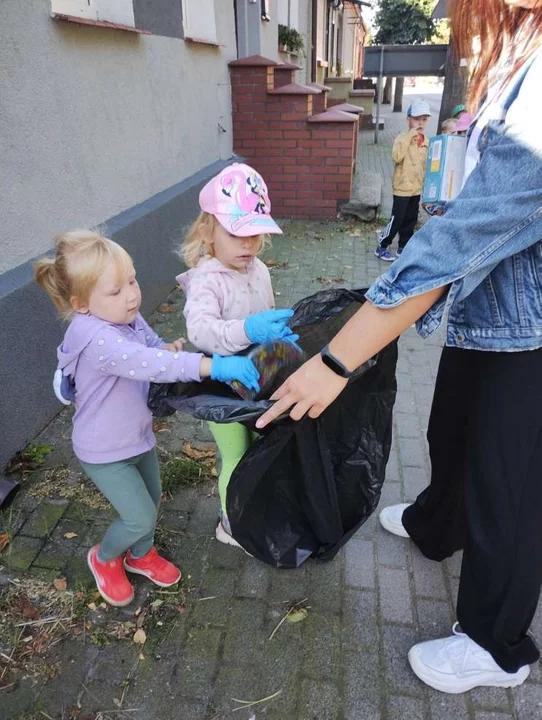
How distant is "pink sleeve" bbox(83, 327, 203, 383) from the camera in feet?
5.18

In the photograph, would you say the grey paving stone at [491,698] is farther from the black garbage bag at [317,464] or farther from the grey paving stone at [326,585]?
the black garbage bag at [317,464]

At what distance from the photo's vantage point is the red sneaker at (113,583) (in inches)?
79.4

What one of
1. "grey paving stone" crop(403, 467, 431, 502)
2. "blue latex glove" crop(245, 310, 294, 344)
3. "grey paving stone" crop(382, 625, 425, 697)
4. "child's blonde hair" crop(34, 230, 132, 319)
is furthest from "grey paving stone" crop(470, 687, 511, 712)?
"child's blonde hair" crop(34, 230, 132, 319)

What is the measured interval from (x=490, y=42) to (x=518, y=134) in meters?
0.27

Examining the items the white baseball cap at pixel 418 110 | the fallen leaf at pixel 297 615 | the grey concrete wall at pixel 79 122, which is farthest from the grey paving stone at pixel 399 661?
the white baseball cap at pixel 418 110

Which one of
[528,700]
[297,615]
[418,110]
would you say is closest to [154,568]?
[297,615]

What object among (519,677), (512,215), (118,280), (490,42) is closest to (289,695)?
(519,677)

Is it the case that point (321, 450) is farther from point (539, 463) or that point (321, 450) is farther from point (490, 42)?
point (490, 42)

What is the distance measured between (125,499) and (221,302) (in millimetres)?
734

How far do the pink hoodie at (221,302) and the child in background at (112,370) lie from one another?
12 centimetres

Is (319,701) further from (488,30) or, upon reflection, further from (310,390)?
(488,30)

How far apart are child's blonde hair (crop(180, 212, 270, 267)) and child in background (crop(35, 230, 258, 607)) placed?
271 mm

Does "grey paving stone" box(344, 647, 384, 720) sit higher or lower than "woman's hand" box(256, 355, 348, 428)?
lower

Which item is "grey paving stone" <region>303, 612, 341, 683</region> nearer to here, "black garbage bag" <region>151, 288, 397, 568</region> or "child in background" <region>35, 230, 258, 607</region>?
"black garbage bag" <region>151, 288, 397, 568</region>
